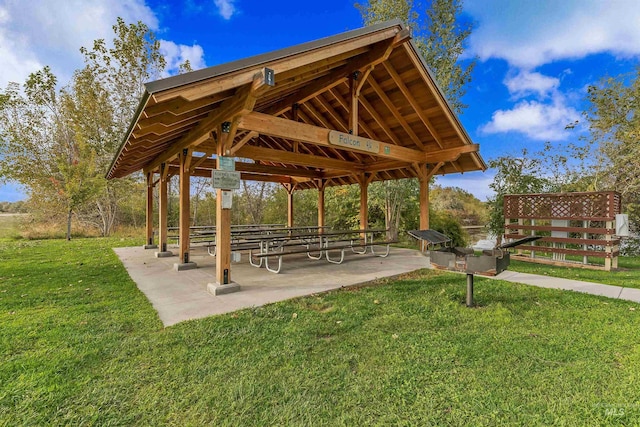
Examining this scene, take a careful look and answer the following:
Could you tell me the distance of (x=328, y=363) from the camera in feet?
7.72

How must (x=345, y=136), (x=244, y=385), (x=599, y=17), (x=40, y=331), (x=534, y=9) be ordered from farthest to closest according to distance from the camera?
(x=534, y=9)
(x=599, y=17)
(x=345, y=136)
(x=40, y=331)
(x=244, y=385)

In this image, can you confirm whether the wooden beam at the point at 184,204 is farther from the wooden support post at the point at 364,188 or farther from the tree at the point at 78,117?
the tree at the point at 78,117

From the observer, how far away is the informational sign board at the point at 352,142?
16.4 ft

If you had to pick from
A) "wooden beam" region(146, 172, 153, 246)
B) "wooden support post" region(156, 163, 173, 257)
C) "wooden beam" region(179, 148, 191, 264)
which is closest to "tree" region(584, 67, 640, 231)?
"wooden beam" region(179, 148, 191, 264)

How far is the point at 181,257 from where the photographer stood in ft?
20.1

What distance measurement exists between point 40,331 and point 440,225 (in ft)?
39.7

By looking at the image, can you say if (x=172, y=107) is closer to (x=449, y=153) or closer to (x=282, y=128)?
(x=282, y=128)

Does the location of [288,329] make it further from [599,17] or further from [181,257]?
[599,17]

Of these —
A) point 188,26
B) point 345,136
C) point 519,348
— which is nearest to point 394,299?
point 519,348

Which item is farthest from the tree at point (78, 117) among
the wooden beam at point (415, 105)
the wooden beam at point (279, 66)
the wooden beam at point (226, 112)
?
the wooden beam at point (415, 105)

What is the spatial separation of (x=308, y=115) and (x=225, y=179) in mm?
3579

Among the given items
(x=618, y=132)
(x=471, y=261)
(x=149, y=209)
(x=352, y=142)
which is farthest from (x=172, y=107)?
(x=618, y=132)

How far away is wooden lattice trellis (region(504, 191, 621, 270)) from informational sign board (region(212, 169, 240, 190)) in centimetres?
567

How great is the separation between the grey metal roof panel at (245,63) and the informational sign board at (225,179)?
134cm
